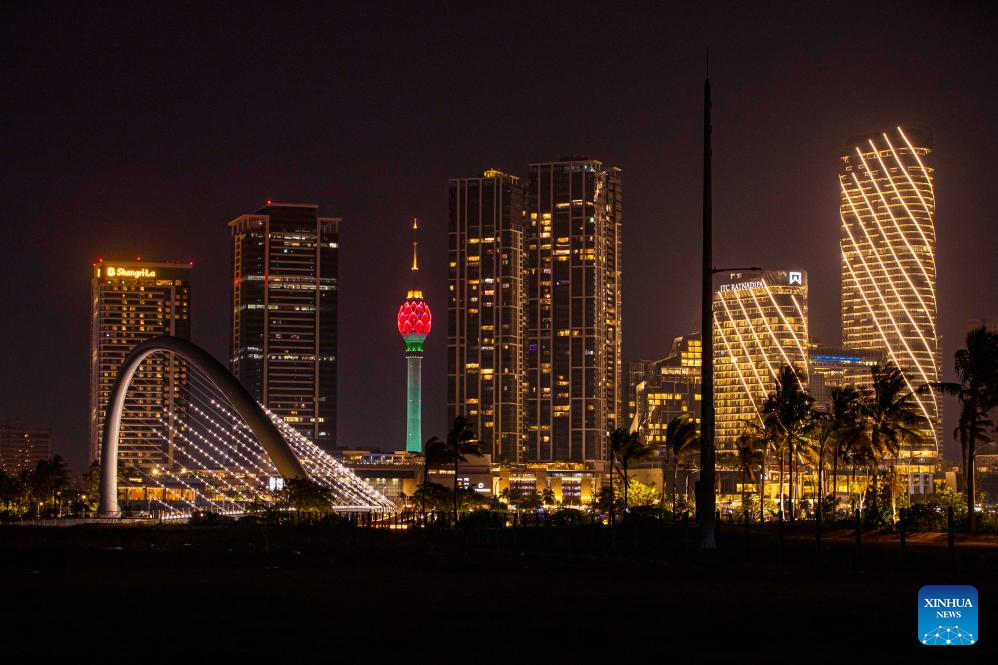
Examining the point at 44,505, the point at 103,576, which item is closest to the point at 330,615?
the point at 103,576

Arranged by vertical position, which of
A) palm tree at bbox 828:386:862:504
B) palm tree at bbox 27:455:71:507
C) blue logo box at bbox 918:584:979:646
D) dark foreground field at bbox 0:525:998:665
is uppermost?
palm tree at bbox 828:386:862:504

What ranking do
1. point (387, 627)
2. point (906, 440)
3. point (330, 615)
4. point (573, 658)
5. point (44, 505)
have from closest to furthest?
point (573, 658)
point (387, 627)
point (330, 615)
point (906, 440)
point (44, 505)

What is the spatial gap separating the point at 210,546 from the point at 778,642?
33744mm

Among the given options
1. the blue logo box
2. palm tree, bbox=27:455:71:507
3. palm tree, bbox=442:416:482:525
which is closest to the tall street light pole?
the blue logo box

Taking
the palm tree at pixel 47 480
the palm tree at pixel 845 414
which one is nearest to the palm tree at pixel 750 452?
the palm tree at pixel 845 414

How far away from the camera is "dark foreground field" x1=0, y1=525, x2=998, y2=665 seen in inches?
717

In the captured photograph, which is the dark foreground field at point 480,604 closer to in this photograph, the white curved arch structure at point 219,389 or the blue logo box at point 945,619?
the blue logo box at point 945,619

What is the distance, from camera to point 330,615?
22.3m

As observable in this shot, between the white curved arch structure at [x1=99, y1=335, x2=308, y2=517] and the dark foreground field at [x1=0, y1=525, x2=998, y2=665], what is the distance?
46793mm

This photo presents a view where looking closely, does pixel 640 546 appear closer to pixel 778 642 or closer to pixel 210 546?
pixel 210 546

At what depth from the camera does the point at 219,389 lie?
302 feet

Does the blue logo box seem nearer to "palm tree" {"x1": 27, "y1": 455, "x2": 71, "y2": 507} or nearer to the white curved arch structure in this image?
the white curved arch structure

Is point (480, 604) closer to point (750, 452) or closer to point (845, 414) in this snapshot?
point (845, 414)

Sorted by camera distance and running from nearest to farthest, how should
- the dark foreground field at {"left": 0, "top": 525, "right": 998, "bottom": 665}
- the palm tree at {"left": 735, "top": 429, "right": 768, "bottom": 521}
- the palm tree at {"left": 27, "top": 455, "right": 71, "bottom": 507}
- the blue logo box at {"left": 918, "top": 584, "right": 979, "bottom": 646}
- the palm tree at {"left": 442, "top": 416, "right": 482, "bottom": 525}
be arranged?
the blue logo box at {"left": 918, "top": 584, "right": 979, "bottom": 646} → the dark foreground field at {"left": 0, "top": 525, "right": 998, "bottom": 665} → the palm tree at {"left": 442, "top": 416, "right": 482, "bottom": 525} → the palm tree at {"left": 735, "top": 429, "right": 768, "bottom": 521} → the palm tree at {"left": 27, "top": 455, "right": 71, "bottom": 507}
